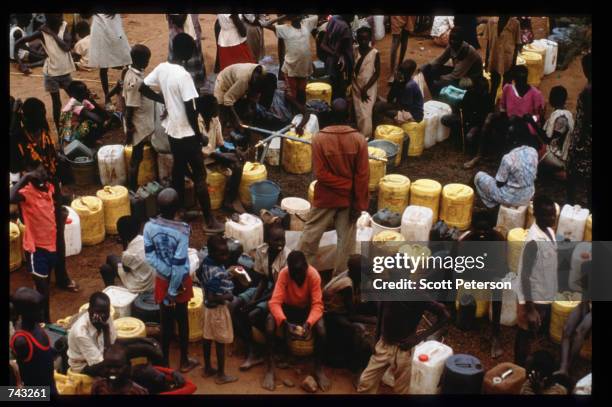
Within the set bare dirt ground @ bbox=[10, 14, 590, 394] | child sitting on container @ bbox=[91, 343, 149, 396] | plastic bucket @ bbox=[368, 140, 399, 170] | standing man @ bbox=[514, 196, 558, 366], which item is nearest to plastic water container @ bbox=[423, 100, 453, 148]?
bare dirt ground @ bbox=[10, 14, 590, 394]

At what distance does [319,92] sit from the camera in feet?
36.0

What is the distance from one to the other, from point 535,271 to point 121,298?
10.2 feet

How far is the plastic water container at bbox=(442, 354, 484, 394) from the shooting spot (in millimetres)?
6805

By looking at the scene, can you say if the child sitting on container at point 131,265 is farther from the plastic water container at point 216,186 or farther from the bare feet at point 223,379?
the plastic water container at point 216,186

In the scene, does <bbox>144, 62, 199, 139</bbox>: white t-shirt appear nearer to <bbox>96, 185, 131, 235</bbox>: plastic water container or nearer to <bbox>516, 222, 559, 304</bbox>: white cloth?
<bbox>96, 185, 131, 235</bbox>: plastic water container

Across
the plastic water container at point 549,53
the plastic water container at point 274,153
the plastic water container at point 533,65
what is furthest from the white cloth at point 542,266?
the plastic water container at point 549,53

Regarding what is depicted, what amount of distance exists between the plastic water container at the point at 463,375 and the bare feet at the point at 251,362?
140 centimetres

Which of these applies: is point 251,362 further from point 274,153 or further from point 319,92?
point 319,92

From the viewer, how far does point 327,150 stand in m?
7.61

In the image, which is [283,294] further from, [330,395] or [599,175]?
[599,175]

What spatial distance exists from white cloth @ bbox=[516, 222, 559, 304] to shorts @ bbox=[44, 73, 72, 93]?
5.30 m

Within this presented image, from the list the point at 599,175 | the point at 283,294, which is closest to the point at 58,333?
the point at 283,294

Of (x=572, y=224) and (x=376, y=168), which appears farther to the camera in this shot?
(x=376, y=168)

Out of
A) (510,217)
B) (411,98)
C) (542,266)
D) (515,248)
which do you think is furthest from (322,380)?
(411,98)
